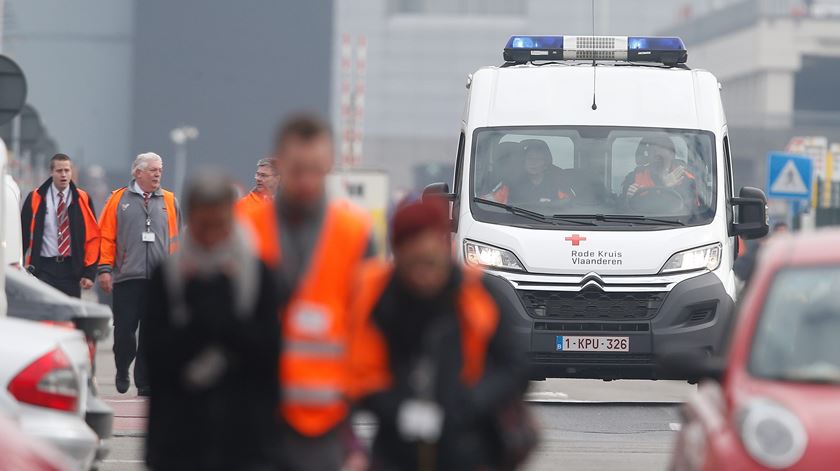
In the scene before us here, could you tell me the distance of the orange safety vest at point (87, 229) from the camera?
1470 centimetres

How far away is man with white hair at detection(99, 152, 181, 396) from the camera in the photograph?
14.0 meters

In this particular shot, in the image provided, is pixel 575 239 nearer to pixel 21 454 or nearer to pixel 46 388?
pixel 46 388

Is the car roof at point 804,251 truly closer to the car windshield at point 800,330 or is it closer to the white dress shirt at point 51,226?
the car windshield at point 800,330

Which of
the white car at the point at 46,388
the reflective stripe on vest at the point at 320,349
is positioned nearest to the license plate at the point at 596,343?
the white car at the point at 46,388

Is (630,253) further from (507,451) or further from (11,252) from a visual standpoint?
(507,451)

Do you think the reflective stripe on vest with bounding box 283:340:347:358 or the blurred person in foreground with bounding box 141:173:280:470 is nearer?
the blurred person in foreground with bounding box 141:173:280:470

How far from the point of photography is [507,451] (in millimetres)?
5660

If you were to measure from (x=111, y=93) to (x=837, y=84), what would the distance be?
36.6 m

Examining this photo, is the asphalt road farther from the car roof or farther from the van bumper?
the car roof

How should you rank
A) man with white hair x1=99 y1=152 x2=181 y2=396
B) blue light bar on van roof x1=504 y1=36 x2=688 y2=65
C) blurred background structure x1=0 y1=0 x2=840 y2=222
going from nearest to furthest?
man with white hair x1=99 y1=152 x2=181 y2=396 < blue light bar on van roof x1=504 y1=36 x2=688 y2=65 < blurred background structure x1=0 y1=0 x2=840 y2=222

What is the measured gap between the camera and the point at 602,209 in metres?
14.4

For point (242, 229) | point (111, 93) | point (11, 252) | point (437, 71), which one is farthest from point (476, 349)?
point (437, 71)

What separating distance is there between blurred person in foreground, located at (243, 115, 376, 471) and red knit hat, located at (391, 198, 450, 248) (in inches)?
11.9

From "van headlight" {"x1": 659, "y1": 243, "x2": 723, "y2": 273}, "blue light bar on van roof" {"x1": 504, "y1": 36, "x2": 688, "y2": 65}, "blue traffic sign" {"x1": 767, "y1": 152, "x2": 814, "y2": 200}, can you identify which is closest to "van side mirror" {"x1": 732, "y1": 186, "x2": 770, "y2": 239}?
"van headlight" {"x1": 659, "y1": 243, "x2": 723, "y2": 273}
